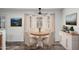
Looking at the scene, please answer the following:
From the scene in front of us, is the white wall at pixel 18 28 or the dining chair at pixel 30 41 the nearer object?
the white wall at pixel 18 28

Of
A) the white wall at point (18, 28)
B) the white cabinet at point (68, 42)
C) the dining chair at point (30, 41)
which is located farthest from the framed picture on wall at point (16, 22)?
the white cabinet at point (68, 42)

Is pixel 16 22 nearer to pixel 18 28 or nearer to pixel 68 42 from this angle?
pixel 18 28

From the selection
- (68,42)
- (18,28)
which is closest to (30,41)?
(18,28)

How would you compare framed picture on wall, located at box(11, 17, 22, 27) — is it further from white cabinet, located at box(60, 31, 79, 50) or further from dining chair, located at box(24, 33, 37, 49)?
white cabinet, located at box(60, 31, 79, 50)

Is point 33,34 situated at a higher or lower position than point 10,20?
lower

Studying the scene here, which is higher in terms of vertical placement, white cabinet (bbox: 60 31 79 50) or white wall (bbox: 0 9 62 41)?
white wall (bbox: 0 9 62 41)

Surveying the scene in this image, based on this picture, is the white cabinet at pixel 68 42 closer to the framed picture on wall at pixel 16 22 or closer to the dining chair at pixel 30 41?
the dining chair at pixel 30 41

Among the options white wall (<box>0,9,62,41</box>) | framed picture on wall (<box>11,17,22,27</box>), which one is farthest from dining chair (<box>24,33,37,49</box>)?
framed picture on wall (<box>11,17,22,27</box>)

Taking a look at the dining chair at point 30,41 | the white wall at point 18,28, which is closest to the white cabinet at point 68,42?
the white wall at point 18,28

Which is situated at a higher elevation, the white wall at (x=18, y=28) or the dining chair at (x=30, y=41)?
the white wall at (x=18, y=28)
